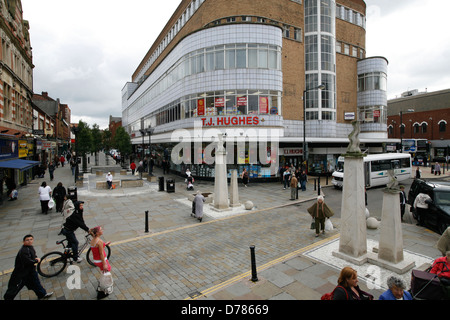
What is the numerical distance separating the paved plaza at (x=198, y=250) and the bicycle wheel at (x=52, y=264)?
0.61 feet

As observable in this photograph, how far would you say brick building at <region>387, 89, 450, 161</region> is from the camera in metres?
52.7

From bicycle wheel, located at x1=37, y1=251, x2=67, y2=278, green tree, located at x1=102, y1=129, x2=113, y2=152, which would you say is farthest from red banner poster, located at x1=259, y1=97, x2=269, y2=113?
green tree, located at x1=102, y1=129, x2=113, y2=152

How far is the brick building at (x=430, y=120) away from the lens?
5272cm

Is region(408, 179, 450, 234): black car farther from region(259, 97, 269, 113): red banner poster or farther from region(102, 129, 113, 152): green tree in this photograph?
region(102, 129, 113, 152): green tree

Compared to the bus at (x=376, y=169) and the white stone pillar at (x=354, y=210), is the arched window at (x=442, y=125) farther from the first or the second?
the white stone pillar at (x=354, y=210)

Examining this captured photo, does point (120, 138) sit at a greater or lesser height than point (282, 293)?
greater

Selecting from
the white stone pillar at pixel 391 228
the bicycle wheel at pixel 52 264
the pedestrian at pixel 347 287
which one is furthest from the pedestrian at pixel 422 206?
the bicycle wheel at pixel 52 264

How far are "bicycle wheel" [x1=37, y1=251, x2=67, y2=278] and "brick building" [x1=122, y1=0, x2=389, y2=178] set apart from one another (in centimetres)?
1768

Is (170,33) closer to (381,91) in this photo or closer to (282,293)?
(381,91)

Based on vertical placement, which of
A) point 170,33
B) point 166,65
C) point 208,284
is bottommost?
point 208,284

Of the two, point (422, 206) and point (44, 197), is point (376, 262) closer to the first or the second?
point (422, 206)

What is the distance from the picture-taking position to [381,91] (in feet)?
117
